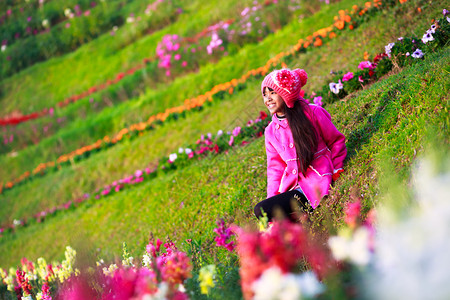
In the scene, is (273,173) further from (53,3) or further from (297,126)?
(53,3)

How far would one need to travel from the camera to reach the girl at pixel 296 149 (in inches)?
158

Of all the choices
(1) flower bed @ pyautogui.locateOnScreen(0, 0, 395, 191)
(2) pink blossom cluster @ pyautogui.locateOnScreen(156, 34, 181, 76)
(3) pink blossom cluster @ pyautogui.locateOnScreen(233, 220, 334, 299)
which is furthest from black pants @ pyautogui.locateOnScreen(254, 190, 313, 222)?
(2) pink blossom cluster @ pyautogui.locateOnScreen(156, 34, 181, 76)

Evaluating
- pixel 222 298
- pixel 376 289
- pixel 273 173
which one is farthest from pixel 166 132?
pixel 376 289

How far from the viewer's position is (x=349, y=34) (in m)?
8.10

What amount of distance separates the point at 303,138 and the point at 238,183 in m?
1.97

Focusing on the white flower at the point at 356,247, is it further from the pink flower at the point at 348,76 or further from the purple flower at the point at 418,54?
the pink flower at the point at 348,76

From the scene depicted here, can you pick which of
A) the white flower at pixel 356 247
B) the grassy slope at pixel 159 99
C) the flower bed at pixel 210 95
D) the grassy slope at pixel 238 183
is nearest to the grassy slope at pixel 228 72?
the grassy slope at pixel 159 99

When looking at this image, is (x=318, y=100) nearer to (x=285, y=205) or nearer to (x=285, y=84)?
(x=285, y=84)

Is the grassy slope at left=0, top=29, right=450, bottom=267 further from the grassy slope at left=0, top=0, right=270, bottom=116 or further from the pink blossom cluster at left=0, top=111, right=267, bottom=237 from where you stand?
the grassy slope at left=0, top=0, right=270, bottom=116

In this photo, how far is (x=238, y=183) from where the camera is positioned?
5867 millimetres

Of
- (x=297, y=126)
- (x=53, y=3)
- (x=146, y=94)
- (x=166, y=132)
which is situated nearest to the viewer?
(x=297, y=126)

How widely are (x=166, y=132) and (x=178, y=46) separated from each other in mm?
3768

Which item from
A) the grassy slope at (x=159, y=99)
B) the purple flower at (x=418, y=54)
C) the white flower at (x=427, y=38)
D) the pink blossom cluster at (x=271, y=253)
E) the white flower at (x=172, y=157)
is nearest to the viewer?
the pink blossom cluster at (x=271, y=253)

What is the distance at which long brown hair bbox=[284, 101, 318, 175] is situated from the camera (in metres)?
4.04
